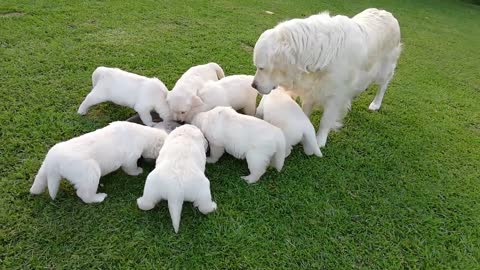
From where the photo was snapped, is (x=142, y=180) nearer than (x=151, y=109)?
Yes

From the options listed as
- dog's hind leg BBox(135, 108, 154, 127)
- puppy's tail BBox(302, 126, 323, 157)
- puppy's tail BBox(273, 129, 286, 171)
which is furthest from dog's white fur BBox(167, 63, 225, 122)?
puppy's tail BBox(302, 126, 323, 157)

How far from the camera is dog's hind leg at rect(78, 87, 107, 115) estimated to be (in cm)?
344

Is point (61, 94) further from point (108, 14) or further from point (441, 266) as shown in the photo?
point (441, 266)

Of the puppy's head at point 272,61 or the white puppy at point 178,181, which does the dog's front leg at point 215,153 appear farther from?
the puppy's head at point 272,61

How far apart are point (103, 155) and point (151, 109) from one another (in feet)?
2.75

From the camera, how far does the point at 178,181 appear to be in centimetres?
245

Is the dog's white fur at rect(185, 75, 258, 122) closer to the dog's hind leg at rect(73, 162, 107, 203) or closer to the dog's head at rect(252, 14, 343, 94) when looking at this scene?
the dog's head at rect(252, 14, 343, 94)

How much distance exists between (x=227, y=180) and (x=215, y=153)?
0.87 ft

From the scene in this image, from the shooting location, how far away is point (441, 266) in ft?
8.64

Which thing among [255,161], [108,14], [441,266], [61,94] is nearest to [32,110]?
[61,94]

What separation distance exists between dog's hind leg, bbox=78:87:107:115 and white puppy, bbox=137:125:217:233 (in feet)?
3.43

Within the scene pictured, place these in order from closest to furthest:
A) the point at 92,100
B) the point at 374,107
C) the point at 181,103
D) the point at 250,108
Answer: the point at 181,103 < the point at 92,100 < the point at 250,108 < the point at 374,107

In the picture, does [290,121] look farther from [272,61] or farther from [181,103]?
[181,103]

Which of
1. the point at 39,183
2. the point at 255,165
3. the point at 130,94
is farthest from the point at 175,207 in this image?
the point at 130,94
